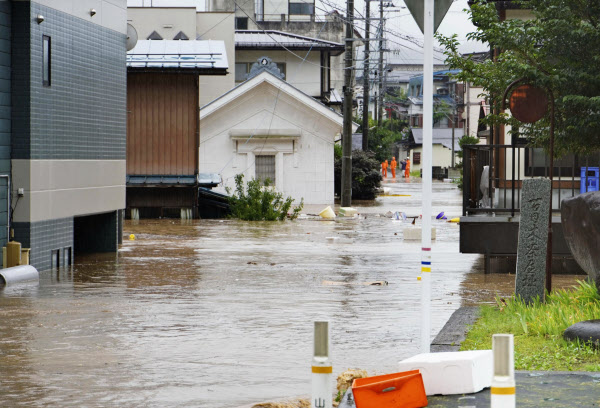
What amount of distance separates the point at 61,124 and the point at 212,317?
7.31m

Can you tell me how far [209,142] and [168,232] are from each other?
1633 centimetres

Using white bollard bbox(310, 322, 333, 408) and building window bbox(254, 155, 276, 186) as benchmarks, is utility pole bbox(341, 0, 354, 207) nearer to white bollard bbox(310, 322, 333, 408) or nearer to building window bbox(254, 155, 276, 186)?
building window bbox(254, 155, 276, 186)

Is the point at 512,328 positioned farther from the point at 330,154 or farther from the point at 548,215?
the point at 330,154

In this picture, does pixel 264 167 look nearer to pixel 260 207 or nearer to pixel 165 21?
pixel 260 207

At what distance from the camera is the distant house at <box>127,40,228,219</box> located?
36062 millimetres

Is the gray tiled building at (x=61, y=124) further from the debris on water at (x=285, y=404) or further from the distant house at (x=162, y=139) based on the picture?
the distant house at (x=162, y=139)

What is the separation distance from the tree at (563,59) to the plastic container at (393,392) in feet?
22.0

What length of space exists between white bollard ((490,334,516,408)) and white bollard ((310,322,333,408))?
120 cm

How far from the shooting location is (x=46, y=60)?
1850 cm

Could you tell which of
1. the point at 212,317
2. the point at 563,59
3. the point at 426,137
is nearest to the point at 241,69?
the point at 563,59

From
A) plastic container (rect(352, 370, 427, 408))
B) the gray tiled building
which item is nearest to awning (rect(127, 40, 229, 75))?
the gray tiled building

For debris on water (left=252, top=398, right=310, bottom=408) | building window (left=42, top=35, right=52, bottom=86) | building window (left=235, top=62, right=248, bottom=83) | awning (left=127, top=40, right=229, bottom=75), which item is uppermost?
building window (left=235, top=62, right=248, bottom=83)

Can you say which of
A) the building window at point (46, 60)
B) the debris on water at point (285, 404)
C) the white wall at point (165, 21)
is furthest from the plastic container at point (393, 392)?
the white wall at point (165, 21)

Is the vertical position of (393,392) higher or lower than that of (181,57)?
lower
